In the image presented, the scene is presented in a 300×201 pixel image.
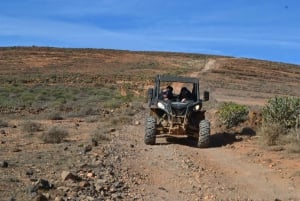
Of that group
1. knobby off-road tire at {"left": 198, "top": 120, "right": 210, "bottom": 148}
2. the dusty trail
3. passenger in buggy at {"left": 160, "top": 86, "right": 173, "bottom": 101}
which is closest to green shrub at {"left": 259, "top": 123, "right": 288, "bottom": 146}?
the dusty trail

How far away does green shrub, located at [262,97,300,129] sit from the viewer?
1595cm

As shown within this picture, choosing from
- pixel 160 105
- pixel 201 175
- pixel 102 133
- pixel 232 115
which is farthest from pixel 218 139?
pixel 201 175

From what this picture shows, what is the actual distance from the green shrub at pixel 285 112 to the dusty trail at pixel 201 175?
6.53ft

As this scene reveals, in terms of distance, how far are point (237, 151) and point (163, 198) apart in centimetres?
560

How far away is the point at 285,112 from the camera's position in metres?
16.2

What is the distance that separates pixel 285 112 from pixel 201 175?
6.00m

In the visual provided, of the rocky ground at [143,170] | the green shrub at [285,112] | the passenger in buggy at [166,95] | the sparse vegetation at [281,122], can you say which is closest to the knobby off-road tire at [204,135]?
the rocky ground at [143,170]

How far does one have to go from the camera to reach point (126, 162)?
12.0 m

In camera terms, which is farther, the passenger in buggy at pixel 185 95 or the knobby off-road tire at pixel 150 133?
the passenger in buggy at pixel 185 95

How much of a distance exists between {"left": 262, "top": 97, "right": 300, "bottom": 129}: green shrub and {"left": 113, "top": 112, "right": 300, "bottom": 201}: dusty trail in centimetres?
199

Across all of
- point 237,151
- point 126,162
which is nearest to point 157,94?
point 237,151

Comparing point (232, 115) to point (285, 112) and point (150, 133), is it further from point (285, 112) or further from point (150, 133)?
point (150, 133)

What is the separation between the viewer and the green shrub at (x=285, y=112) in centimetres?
1595

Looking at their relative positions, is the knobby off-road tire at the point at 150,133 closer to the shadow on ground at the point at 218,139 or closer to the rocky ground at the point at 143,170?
the rocky ground at the point at 143,170
